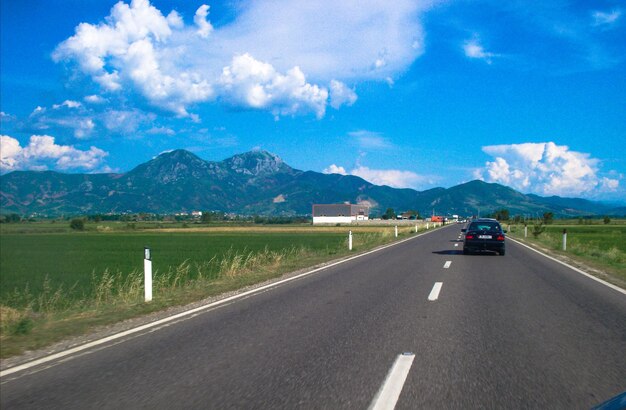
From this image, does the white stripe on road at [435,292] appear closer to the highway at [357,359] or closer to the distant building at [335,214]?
the highway at [357,359]

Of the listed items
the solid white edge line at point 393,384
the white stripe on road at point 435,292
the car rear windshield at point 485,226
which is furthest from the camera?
the car rear windshield at point 485,226

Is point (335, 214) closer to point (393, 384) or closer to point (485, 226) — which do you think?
point (485, 226)

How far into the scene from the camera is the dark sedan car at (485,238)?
22531mm

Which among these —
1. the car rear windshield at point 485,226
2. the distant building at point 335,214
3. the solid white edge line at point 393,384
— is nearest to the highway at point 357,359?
the solid white edge line at point 393,384

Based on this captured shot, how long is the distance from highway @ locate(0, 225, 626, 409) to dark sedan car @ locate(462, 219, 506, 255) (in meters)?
12.2

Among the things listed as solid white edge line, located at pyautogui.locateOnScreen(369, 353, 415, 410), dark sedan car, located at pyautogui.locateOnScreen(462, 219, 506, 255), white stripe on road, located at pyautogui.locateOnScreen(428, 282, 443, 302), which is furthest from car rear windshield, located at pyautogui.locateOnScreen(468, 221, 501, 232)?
solid white edge line, located at pyautogui.locateOnScreen(369, 353, 415, 410)

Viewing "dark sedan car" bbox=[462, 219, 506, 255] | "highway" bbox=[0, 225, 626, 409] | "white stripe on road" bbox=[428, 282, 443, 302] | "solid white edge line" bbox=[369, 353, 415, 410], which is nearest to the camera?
"solid white edge line" bbox=[369, 353, 415, 410]

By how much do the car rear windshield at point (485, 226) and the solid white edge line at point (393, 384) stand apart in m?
18.1

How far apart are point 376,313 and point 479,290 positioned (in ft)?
13.1

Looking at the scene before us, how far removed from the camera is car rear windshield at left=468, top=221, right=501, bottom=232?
22.8 meters

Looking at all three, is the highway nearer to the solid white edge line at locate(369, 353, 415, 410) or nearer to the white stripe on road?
the solid white edge line at locate(369, 353, 415, 410)

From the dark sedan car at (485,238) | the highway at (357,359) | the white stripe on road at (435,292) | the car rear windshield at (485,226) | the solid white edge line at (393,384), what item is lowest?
the white stripe on road at (435,292)

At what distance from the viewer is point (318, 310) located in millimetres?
9000

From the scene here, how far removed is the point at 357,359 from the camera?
5812 millimetres
